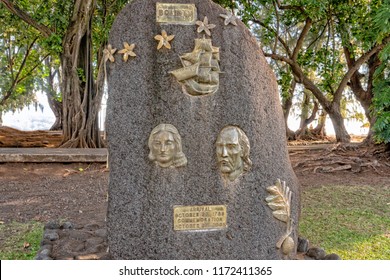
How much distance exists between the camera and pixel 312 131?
14.5 meters

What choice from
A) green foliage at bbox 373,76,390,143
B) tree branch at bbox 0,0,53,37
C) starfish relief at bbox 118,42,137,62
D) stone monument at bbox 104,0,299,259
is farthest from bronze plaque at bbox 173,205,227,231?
tree branch at bbox 0,0,53,37

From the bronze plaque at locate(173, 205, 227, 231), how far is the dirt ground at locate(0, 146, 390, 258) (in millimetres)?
2014

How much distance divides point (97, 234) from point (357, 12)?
634 centimetres

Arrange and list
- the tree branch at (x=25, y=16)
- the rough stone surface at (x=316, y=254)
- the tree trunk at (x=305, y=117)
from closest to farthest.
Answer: the rough stone surface at (x=316, y=254) < the tree branch at (x=25, y=16) < the tree trunk at (x=305, y=117)

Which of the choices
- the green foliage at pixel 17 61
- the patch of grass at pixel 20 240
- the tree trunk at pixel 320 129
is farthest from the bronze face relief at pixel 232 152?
the tree trunk at pixel 320 129

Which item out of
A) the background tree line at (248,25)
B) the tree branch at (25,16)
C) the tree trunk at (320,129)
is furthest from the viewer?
the tree trunk at (320,129)

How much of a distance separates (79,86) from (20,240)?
15.0ft

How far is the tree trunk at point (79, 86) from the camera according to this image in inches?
288

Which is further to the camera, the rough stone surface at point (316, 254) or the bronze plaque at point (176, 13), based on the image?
the rough stone surface at point (316, 254)

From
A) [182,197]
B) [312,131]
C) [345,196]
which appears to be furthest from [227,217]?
[312,131]

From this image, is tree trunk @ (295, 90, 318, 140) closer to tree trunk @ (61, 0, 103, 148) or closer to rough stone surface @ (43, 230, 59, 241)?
tree trunk @ (61, 0, 103, 148)

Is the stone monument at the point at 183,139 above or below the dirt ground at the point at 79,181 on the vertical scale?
above

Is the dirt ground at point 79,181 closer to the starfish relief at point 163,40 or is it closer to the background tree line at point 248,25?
the background tree line at point 248,25

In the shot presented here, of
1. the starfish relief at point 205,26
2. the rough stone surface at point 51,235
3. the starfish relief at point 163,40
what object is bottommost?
the rough stone surface at point 51,235
